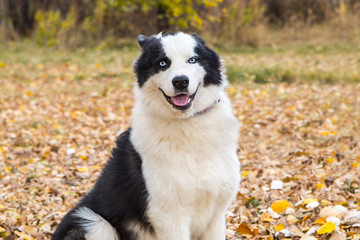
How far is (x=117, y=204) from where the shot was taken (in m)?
3.14

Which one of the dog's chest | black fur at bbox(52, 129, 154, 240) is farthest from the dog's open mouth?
black fur at bbox(52, 129, 154, 240)

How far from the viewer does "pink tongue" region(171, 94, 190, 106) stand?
9.99 feet

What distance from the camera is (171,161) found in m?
3.02

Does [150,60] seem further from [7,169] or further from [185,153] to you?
[7,169]

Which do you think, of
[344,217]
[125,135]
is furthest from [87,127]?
[344,217]

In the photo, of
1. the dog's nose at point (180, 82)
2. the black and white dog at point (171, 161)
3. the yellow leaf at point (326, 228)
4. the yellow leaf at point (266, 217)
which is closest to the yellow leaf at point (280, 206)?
the yellow leaf at point (266, 217)

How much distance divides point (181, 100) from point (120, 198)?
0.78 metres

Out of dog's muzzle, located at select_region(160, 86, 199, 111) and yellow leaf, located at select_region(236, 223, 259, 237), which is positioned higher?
dog's muzzle, located at select_region(160, 86, 199, 111)

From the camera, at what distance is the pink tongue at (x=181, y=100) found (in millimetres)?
3045

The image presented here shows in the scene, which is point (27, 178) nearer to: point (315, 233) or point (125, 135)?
point (125, 135)

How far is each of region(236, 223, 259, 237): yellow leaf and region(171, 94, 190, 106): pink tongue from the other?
1305 mm

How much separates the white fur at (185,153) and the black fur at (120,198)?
73mm

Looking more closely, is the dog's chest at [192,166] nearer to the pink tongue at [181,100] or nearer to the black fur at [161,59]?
the pink tongue at [181,100]

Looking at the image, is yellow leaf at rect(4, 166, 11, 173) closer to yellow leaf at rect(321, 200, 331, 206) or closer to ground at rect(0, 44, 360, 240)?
ground at rect(0, 44, 360, 240)
